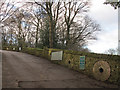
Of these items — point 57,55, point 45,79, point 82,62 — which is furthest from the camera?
point 57,55

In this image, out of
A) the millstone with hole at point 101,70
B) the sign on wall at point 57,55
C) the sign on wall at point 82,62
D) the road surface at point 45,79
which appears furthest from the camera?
the sign on wall at point 57,55

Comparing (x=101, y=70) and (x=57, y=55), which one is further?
(x=57, y=55)

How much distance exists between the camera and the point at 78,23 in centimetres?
2725

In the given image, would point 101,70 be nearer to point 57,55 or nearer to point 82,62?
point 82,62

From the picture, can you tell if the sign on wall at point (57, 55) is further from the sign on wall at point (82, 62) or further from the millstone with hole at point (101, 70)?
the millstone with hole at point (101, 70)

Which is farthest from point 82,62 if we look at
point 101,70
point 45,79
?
point 45,79

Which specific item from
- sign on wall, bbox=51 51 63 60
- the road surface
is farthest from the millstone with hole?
sign on wall, bbox=51 51 63 60

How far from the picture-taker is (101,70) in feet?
25.5

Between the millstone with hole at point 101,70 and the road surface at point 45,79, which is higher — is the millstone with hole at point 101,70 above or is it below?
above

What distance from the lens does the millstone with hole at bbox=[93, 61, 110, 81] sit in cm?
733

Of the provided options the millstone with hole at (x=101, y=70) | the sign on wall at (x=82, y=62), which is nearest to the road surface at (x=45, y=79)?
the millstone with hole at (x=101, y=70)

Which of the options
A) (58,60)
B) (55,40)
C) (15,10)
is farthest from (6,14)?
(58,60)

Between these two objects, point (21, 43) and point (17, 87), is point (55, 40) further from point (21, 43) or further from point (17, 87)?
point (21, 43)

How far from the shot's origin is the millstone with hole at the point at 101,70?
7.33 m
